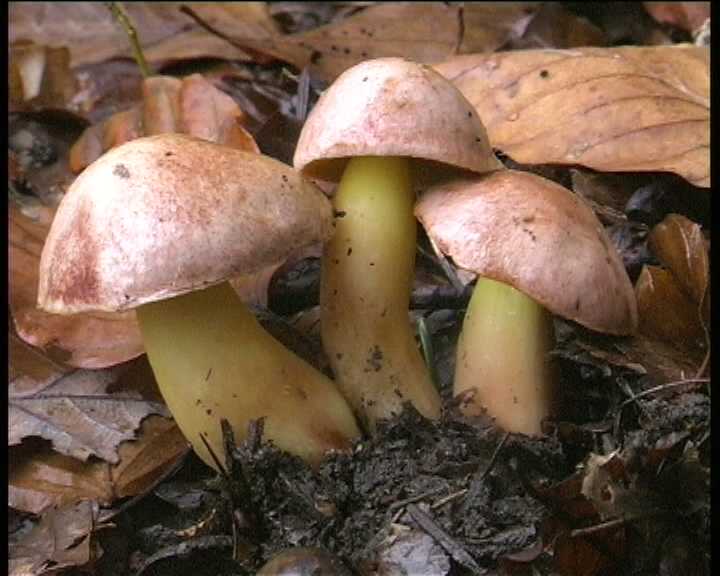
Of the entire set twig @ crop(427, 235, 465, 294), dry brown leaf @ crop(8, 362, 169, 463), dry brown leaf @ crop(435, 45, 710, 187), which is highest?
dry brown leaf @ crop(435, 45, 710, 187)

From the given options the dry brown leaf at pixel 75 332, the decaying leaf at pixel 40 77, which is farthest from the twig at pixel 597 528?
the decaying leaf at pixel 40 77

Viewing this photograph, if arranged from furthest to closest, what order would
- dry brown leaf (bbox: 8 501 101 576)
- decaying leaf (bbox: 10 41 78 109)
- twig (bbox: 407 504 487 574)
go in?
decaying leaf (bbox: 10 41 78 109)
dry brown leaf (bbox: 8 501 101 576)
twig (bbox: 407 504 487 574)

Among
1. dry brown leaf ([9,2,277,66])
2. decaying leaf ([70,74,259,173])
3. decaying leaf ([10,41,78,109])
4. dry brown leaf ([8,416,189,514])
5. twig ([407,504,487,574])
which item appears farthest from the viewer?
dry brown leaf ([9,2,277,66])

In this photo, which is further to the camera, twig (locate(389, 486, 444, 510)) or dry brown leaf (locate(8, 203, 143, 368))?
dry brown leaf (locate(8, 203, 143, 368))

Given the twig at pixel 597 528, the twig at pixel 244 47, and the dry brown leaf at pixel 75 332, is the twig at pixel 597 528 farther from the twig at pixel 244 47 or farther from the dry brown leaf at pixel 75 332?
the twig at pixel 244 47

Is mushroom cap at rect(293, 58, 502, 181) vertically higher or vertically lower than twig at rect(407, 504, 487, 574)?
higher

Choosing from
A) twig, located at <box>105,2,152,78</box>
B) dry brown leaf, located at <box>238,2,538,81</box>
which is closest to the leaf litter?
dry brown leaf, located at <box>238,2,538,81</box>

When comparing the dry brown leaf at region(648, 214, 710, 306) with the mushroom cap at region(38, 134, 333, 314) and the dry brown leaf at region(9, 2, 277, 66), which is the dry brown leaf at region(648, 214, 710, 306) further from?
the dry brown leaf at region(9, 2, 277, 66)
